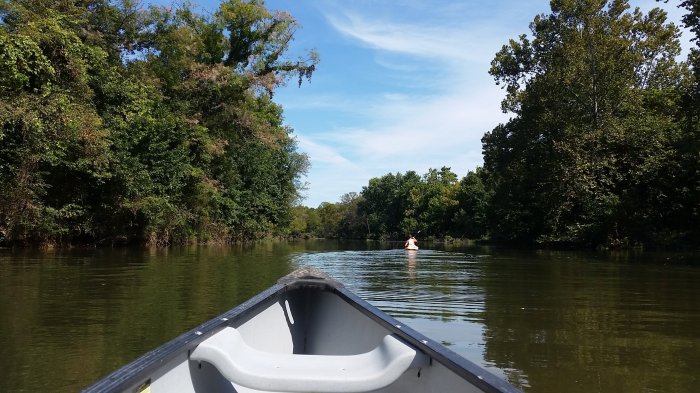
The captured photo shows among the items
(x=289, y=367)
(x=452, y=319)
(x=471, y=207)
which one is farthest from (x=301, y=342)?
(x=471, y=207)

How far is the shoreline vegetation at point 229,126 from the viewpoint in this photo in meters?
17.5

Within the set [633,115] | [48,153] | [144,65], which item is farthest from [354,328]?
[633,115]

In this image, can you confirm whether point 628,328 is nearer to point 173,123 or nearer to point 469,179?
point 173,123

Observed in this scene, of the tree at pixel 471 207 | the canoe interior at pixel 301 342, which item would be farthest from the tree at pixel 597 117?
the tree at pixel 471 207

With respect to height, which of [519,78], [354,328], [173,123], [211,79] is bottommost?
[354,328]

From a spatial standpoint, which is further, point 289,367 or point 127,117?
point 127,117

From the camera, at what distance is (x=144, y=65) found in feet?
83.1

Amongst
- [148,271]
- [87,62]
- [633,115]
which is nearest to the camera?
[148,271]

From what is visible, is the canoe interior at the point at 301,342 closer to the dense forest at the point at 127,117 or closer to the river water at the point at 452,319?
the river water at the point at 452,319

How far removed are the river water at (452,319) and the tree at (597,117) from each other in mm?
16226

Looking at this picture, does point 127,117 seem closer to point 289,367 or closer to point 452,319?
point 452,319

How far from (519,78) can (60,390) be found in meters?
35.3

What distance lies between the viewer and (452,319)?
682cm

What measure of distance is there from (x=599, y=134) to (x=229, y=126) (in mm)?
19728
